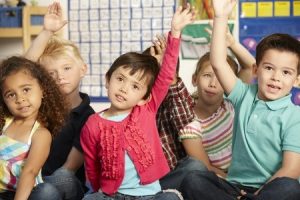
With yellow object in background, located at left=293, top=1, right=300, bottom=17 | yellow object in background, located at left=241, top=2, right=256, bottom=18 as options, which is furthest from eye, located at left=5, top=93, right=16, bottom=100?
yellow object in background, located at left=293, top=1, right=300, bottom=17

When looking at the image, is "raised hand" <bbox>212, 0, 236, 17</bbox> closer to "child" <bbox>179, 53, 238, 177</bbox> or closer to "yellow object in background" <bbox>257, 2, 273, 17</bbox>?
"child" <bbox>179, 53, 238, 177</bbox>

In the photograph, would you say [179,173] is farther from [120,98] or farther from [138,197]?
[120,98]

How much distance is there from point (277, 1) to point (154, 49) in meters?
1.05

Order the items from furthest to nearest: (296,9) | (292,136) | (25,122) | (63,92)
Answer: (296,9)
(63,92)
(25,122)
(292,136)

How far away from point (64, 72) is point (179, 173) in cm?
54

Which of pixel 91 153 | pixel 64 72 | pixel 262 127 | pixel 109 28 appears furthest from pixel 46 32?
pixel 109 28

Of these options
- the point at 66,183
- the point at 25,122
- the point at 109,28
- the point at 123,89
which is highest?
the point at 109,28

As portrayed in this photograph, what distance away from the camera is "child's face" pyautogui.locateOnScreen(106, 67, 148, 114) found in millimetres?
1480

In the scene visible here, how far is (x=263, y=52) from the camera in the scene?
1.51 meters

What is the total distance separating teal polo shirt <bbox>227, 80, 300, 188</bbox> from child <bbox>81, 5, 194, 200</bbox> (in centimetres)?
23

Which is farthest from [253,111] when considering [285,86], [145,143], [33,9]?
[33,9]

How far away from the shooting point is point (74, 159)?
5.59 feet

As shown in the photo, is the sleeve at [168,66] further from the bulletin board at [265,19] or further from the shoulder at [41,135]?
the bulletin board at [265,19]

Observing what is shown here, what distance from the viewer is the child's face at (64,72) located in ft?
5.78
